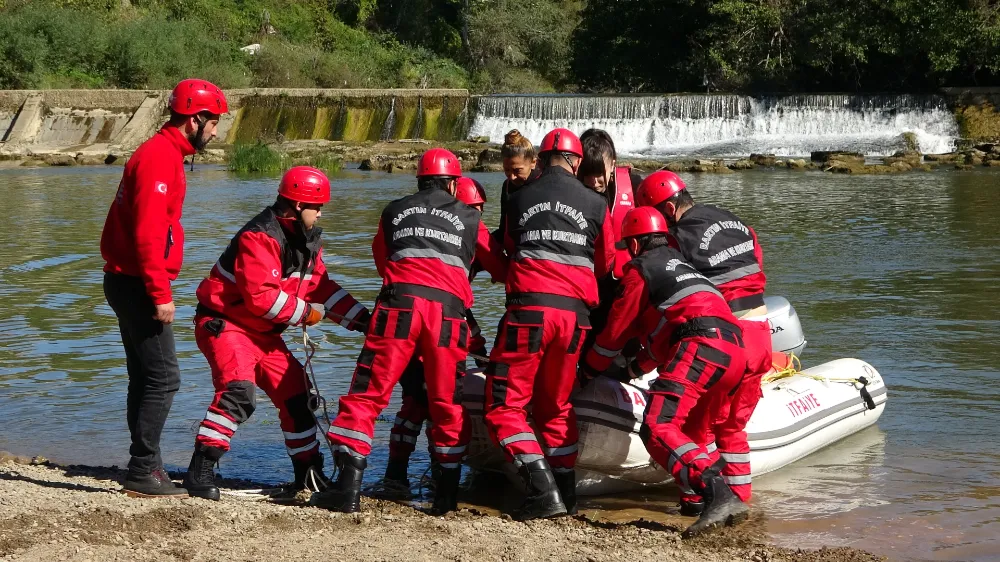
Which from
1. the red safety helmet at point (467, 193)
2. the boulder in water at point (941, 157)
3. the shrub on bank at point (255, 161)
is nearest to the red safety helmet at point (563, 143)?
the red safety helmet at point (467, 193)

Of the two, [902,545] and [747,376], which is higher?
[747,376]

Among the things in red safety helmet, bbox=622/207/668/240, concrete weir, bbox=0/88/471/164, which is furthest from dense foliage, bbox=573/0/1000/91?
red safety helmet, bbox=622/207/668/240

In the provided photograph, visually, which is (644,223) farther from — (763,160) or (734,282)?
(763,160)

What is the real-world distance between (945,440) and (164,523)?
4.98 meters

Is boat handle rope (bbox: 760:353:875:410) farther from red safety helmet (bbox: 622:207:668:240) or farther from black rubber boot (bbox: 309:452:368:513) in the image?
black rubber boot (bbox: 309:452:368:513)

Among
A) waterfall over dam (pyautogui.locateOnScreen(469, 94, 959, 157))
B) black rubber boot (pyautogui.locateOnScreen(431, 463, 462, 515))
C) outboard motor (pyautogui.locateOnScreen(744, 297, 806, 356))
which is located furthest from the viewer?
waterfall over dam (pyautogui.locateOnScreen(469, 94, 959, 157))

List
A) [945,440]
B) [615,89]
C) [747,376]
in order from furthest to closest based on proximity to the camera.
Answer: [615,89]
[945,440]
[747,376]

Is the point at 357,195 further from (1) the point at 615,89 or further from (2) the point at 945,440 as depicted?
(1) the point at 615,89

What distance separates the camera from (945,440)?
25.8 feet

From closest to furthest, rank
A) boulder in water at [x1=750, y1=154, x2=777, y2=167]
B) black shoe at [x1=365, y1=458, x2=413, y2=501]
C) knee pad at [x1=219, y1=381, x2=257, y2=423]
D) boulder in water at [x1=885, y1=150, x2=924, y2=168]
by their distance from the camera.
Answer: knee pad at [x1=219, y1=381, x2=257, y2=423] < black shoe at [x1=365, y1=458, x2=413, y2=501] < boulder in water at [x1=885, y1=150, x2=924, y2=168] < boulder in water at [x1=750, y1=154, x2=777, y2=167]

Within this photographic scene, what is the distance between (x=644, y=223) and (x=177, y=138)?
2387 mm

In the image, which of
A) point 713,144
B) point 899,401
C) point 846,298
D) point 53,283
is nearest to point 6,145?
point 713,144

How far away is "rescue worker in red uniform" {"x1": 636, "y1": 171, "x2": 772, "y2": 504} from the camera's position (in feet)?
20.9

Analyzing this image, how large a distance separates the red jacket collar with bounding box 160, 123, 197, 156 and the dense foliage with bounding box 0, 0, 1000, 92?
3590 cm
